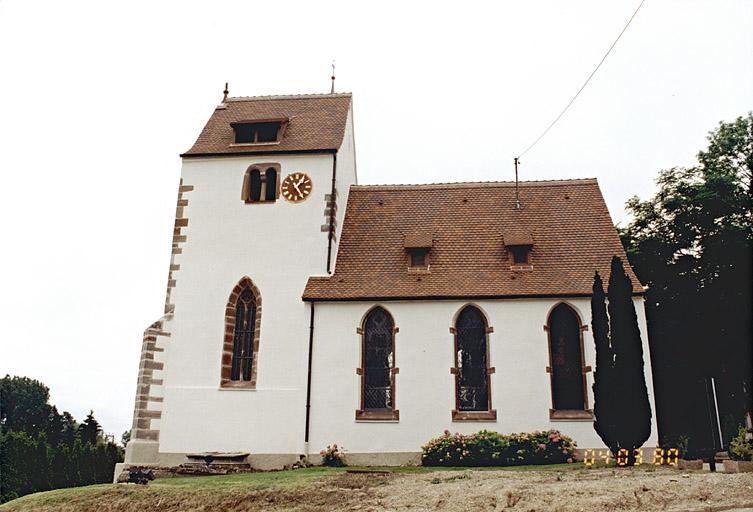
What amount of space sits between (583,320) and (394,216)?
7819 millimetres

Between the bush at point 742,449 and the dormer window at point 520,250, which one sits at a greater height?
the dormer window at point 520,250

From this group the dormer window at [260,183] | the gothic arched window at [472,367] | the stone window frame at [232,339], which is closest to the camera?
the gothic arched window at [472,367]

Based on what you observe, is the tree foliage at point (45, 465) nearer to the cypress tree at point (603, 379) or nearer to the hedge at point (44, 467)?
the hedge at point (44, 467)

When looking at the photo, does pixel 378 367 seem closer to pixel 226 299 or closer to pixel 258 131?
pixel 226 299

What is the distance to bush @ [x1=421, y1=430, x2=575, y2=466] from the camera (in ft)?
61.4

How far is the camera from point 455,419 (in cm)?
1989

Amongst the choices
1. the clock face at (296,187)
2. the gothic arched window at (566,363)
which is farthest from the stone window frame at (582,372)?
the clock face at (296,187)

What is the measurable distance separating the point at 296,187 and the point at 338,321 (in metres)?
4.94

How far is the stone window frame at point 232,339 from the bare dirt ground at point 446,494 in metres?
4.63

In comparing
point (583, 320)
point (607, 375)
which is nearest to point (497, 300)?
point (583, 320)

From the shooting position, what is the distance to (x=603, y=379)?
57.2 ft

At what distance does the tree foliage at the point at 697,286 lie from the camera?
2417 centimetres

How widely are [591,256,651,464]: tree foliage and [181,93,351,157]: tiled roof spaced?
10486 mm

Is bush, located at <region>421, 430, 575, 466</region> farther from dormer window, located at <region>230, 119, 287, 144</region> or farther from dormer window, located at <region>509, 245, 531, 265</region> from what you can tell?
dormer window, located at <region>230, 119, 287, 144</region>
